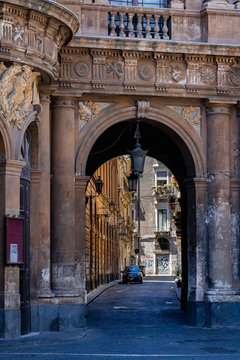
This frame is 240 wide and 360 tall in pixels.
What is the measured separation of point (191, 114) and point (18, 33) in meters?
5.48

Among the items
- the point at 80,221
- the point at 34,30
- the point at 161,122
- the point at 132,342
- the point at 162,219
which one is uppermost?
the point at 34,30

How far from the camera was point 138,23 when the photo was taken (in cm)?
1912

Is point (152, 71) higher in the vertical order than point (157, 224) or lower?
higher

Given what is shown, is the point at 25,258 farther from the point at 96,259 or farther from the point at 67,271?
the point at 96,259

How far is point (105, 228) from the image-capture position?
45.8 metres

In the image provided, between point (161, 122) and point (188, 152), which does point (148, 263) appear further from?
point (161, 122)

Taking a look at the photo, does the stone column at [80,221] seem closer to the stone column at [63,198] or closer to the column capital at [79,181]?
the column capital at [79,181]

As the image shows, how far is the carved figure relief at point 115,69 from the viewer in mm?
18703

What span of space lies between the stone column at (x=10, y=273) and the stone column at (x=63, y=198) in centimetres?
236

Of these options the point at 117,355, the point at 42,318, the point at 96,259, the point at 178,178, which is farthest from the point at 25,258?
the point at 96,259

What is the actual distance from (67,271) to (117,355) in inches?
205

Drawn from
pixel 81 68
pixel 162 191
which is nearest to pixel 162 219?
pixel 162 191

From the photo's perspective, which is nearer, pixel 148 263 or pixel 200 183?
pixel 200 183

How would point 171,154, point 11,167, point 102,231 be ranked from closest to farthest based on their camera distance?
point 11,167
point 171,154
point 102,231
